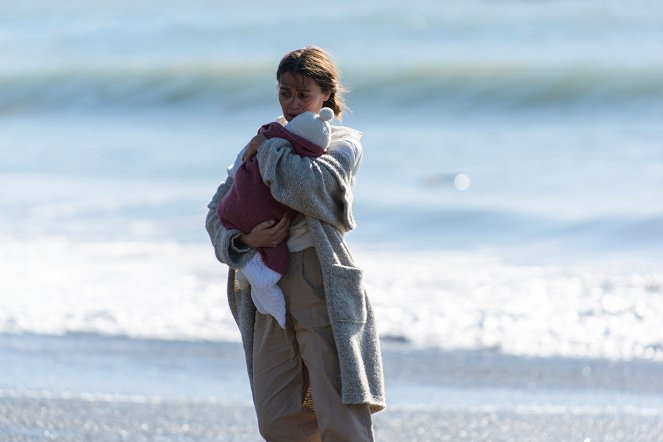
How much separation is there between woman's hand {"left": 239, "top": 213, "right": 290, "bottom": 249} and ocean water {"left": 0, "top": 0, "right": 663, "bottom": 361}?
303 centimetres

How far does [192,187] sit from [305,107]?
849cm

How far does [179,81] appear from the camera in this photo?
2038 centimetres

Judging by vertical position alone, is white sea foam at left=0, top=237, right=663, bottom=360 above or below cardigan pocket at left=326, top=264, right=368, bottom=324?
below

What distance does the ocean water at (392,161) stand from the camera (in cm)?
696

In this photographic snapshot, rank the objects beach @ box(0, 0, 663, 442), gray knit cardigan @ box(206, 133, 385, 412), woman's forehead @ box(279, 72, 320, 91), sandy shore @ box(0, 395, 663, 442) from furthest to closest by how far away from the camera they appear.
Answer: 1. beach @ box(0, 0, 663, 442)
2. sandy shore @ box(0, 395, 663, 442)
3. woman's forehead @ box(279, 72, 320, 91)
4. gray knit cardigan @ box(206, 133, 385, 412)

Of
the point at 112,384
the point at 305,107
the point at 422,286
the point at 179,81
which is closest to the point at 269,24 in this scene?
the point at 179,81

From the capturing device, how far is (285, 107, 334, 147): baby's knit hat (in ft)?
10.6

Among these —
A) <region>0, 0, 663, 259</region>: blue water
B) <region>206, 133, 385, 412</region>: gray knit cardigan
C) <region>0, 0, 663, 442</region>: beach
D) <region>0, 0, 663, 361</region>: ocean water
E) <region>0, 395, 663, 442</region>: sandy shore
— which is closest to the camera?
<region>206, 133, 385, 412</region>: gray knit cardigan

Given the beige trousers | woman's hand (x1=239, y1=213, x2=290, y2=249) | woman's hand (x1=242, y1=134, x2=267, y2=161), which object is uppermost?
woman's hand (x1=242, y1=134, x2=267, y2=161)

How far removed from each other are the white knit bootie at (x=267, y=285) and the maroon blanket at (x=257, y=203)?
19 mm

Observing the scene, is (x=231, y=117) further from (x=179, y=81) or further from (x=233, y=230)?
(x=233, y=230)

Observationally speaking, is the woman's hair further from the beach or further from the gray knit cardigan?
the beach

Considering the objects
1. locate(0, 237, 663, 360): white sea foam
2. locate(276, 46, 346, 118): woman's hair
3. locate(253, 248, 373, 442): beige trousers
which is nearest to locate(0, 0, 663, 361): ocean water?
locate(0, 237, 663, 360): white sea foam

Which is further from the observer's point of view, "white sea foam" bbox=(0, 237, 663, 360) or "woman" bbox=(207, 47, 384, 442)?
"white sea foam" bbox=(0, 237, 663, 360)
